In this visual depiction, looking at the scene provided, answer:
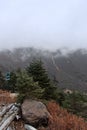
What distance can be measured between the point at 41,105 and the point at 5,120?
146cm

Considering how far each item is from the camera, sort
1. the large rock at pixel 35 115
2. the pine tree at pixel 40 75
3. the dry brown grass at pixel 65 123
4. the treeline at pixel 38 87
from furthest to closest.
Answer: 1. the pine tree at pixel 40 75
2. the treeline at pixel 38 87
3. the large rock at pixel 35 115
4. the dry brown grass at pixel 65 123

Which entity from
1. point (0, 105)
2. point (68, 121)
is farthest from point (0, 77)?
point (68, 121)

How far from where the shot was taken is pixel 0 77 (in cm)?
4900

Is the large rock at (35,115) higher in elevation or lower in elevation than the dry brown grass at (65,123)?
higher

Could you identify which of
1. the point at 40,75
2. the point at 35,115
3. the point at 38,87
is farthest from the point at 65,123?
the point at 40,75

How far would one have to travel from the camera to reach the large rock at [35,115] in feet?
41.3

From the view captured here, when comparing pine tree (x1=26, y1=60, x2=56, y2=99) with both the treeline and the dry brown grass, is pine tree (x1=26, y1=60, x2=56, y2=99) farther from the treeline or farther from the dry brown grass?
the dry brown grass

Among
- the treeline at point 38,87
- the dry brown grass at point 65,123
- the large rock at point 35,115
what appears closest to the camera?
the dry brown grass at point 65,123

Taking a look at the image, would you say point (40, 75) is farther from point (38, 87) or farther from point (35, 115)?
point (35, 115)

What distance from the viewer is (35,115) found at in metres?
12.6

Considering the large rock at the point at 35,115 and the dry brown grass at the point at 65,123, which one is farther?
the large rock at the point at 35,115

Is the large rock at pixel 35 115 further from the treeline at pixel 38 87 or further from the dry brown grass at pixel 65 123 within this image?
the treeline at pixel 38 87

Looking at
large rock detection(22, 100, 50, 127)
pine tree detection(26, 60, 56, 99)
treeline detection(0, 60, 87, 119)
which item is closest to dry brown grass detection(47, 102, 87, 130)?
large rock detection(22, 100, 50, 127)

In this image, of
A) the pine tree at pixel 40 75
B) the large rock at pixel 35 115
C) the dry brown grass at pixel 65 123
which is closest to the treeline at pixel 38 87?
the pine tree at pixel 40 75
